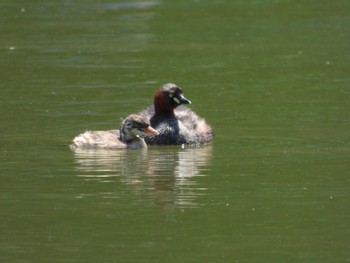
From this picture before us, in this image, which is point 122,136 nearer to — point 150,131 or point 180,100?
point 150,131

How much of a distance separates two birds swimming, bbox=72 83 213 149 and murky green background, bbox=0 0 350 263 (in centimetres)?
18

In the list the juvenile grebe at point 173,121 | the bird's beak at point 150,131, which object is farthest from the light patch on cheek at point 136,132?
the juvenile grebe at point 173,121

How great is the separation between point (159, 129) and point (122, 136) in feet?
1.84

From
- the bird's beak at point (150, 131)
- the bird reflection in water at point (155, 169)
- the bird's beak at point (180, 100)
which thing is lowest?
the bird reflection in water at point (155, 169)

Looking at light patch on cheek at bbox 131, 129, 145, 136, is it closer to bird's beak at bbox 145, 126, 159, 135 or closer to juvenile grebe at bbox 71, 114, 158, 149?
juvenile grebe at bbox 71, 114, 158, 149

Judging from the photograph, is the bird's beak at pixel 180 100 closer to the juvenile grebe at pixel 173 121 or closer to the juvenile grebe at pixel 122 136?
the juvenile grebe at pixel 173 121

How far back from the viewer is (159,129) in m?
→ 15.7

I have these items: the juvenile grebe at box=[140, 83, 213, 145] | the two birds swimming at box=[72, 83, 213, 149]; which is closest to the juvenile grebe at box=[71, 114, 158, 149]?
the two birds swimming at box=[72, 83, 213, 149]

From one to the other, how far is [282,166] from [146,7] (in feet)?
46.7

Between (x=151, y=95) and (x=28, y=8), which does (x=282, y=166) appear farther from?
(x=28, y=8)

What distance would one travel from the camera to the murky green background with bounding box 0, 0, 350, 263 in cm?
1032

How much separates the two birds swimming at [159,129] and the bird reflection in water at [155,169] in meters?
0.11

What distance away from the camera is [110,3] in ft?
91.2

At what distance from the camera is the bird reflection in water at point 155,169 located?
475 inches
